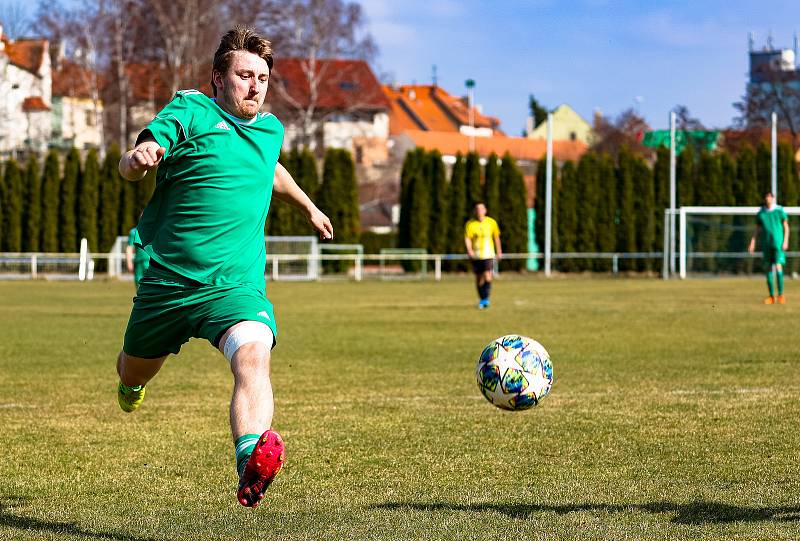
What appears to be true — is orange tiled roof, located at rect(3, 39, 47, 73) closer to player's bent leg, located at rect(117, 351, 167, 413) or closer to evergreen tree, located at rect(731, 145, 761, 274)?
evergreen tree, located at rect(731, 145, 761, 274)

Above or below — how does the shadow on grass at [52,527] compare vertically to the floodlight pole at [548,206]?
below

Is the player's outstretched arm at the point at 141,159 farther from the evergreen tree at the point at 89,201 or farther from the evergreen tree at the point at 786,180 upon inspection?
the evergreen tree at the point at 786,180

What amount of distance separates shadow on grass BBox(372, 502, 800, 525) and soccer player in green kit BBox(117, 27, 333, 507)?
1241 mm

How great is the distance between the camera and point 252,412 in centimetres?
479

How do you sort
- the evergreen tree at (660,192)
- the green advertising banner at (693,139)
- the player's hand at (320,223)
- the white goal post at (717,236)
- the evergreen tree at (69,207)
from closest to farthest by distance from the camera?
the player's hand at (320,223), the white goal post at (717,236), the evergreen tree at (69,207), the evergreen tree at (660,192), the green advertising banner at (693,139)

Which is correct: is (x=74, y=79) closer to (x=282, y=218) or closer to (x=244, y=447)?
(x=282, y=218)

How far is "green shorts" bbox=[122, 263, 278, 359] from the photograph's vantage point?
17.0ft

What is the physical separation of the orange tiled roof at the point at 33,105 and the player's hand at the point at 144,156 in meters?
61.0

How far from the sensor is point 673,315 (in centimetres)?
2080

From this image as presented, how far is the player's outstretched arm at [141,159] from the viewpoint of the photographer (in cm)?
463

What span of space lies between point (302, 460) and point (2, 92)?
54.0 metres

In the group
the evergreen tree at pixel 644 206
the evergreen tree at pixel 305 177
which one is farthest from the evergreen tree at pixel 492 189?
the evergreen tree at pixel 305 177

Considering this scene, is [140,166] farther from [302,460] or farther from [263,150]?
[302,460]

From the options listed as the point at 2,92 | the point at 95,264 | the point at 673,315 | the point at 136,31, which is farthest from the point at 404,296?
the point at 2,92
